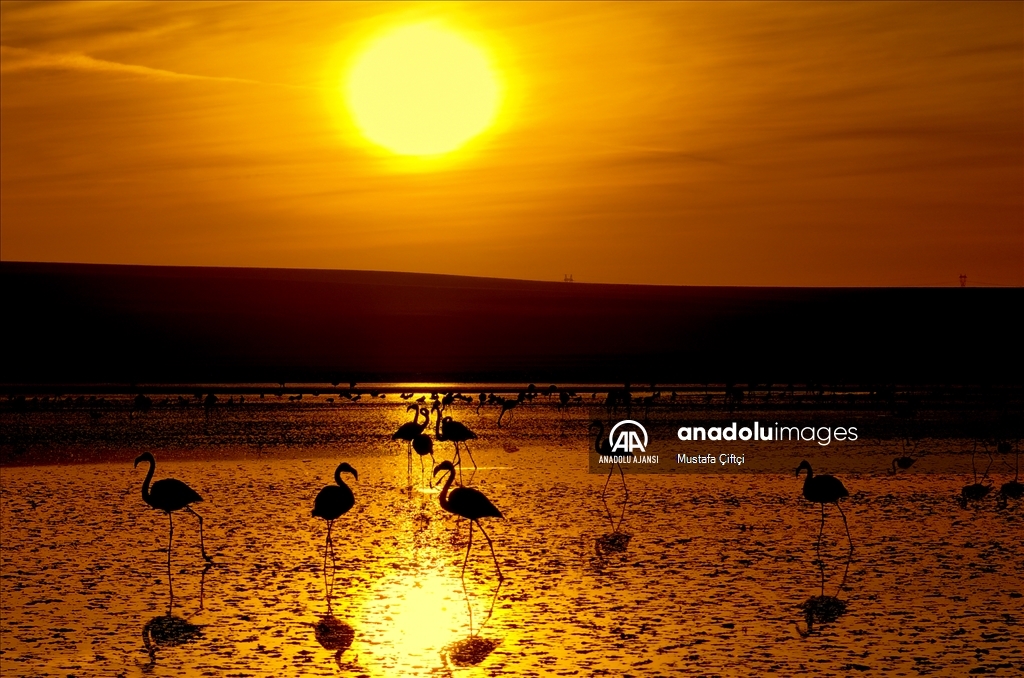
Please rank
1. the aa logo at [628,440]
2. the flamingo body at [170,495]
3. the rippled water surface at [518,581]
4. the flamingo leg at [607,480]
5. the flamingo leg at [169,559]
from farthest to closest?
the aa logo at [628,440] < the flamingo leg at [607,480] < the flamingo body at [170,495] < the flamingo leg at [169,559] < the rippled water surface at [518,581]

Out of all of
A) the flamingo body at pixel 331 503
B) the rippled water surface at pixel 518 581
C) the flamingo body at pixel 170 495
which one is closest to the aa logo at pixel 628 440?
the rippled water surface at pixel 518 581

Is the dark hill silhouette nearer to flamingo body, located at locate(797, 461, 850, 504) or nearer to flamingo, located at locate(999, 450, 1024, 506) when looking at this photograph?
flamingo, located at locate(999, 450, 1024, 506)

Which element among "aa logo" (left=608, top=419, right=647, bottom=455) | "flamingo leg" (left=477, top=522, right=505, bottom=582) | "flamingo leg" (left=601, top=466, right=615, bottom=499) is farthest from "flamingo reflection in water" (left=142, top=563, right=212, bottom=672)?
"aa logo" (left=608, top=419, right=647, bottom=455)

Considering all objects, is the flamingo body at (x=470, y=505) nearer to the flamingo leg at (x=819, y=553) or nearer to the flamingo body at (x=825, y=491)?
the flamingo leg at (x=819, y=553)

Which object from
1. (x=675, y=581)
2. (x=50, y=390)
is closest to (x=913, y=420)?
(x=675, y=581)

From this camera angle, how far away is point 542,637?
912 cm

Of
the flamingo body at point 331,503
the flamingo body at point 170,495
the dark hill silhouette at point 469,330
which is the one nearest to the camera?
the flamingo body at point 331,503

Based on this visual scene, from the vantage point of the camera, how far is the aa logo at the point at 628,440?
17.5 m

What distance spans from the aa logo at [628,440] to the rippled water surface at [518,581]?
53cm

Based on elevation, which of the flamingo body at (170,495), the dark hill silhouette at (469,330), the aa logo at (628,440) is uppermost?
the dark hill silhouette at (469,330)

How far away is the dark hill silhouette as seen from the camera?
208ft

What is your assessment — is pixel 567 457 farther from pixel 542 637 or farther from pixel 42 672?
pixel 42 672

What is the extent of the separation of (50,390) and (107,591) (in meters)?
38.0

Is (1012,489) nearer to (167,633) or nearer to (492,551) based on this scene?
(492,551)
